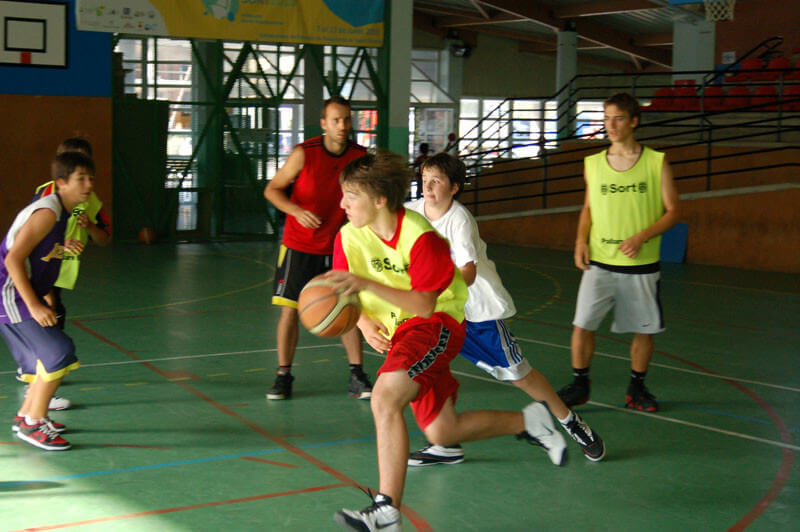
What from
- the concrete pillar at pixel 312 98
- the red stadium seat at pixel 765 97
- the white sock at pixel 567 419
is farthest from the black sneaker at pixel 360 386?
the red stadium seat at pixel 765 97

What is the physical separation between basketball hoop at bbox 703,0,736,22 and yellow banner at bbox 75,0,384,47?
576 centimetres

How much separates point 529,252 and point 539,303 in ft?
17.9

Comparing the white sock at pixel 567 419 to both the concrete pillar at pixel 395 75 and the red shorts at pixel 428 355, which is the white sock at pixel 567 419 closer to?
the red shorts at pixel 428 355

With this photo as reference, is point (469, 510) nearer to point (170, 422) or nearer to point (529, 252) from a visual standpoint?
point (170, 422)

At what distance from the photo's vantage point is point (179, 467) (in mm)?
4559

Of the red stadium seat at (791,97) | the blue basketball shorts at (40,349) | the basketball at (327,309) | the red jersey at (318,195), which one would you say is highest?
the red stadium seat at (791,97)

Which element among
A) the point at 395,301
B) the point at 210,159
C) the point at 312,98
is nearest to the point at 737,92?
the point at 312,98

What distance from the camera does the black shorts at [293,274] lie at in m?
5.97

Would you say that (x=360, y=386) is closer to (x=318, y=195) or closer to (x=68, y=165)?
(x=318, y=195)

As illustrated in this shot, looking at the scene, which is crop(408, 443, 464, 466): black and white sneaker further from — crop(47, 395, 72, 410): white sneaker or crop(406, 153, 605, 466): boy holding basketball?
crop(47, 395, 72, 410): white sneaker

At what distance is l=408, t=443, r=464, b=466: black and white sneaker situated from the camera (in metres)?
4.69

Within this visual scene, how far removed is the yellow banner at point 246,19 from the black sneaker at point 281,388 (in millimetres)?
10518

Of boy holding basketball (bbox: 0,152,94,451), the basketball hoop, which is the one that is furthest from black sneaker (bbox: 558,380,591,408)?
the basketball hoop

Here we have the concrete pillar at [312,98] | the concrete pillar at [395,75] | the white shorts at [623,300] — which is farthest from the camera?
the concrete pillar at [312,98]
